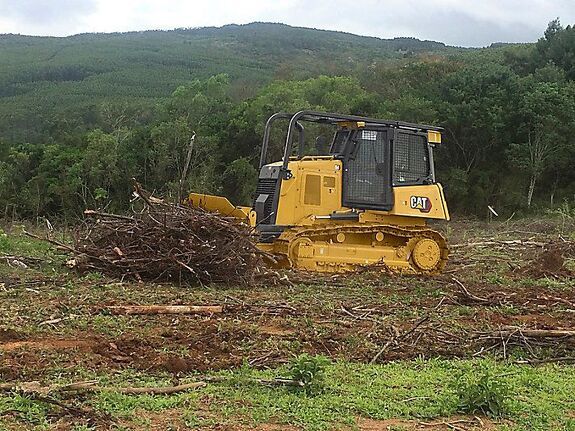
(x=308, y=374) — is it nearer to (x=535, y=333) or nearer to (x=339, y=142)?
(x=535, y=333)

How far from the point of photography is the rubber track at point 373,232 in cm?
1316

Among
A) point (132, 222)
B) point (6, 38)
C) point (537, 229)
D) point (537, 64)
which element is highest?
point (6, 38)

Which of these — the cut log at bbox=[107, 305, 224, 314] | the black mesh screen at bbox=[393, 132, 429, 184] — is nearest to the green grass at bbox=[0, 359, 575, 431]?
the cut log at bbox=[107, 305, 224, 314]

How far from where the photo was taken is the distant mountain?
64.0 m

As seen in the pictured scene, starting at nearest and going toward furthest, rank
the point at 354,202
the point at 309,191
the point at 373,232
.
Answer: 1. the point at 309,191
2. the point at 354,202
3. the point at 373,232

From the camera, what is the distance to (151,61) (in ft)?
302

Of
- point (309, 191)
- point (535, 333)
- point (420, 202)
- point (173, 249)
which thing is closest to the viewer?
point (535, 333)

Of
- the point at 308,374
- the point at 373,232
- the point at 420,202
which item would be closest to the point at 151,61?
the point at 420,202

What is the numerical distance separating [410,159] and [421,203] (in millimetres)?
808

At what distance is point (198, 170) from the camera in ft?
91.8

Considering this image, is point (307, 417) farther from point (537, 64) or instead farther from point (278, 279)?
point (537, 64)

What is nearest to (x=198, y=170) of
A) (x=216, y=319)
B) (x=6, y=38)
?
(x=216, y=319)

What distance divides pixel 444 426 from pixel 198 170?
2329 centimetres

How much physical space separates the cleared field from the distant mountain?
37278mm
